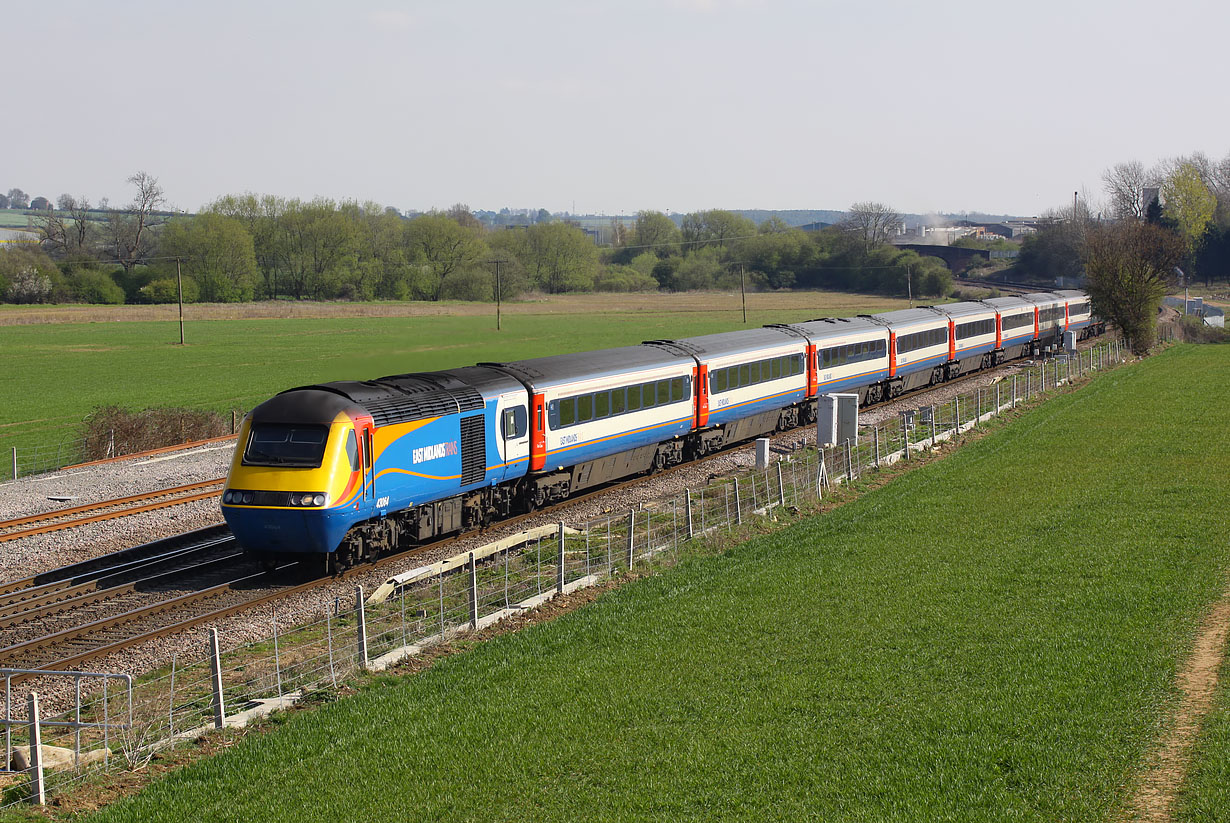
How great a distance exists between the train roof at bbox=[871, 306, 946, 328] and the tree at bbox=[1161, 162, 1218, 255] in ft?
305

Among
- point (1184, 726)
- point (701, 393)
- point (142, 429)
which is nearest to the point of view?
point (1184, 726)

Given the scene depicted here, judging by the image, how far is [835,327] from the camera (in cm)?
4256

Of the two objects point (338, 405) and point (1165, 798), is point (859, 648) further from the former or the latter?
point (338, 405)

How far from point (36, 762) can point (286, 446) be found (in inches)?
369

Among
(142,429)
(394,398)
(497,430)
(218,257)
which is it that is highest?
(218,257)

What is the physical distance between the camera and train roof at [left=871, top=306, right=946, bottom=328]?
1837 inches

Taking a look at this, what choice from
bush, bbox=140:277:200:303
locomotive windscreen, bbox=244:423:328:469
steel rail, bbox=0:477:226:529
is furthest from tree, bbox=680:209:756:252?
locomotive windscreen, bbox=244:423:328:469

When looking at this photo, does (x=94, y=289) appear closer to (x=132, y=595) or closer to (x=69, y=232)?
(x=69, y=232)

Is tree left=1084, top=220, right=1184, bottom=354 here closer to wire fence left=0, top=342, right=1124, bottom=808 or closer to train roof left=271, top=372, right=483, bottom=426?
wire fence left=0, top=342, right=1124, bottom=808

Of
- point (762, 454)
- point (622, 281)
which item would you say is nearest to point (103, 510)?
point (762, 454)

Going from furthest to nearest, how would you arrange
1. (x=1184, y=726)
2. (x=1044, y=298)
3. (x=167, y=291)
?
(x=167, y=291) → (x=1044, y=298) → (x=1184, y=726)

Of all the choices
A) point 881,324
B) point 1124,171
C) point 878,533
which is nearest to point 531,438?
point 878,533

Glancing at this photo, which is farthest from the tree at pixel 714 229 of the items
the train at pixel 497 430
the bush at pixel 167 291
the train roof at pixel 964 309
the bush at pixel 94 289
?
the train at pixel 497 430

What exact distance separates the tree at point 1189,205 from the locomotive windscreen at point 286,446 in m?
130
